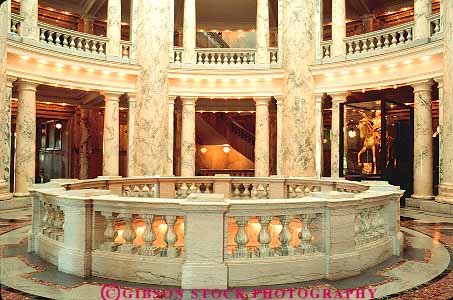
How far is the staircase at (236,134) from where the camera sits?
2208 centimetres

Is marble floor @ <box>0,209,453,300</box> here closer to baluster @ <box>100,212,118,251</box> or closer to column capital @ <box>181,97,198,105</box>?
baluster @ <box>100,212,118,251</box>

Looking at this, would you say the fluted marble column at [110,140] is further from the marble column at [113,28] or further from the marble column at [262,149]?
the marble column at [262,149]

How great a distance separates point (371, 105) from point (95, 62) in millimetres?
9947

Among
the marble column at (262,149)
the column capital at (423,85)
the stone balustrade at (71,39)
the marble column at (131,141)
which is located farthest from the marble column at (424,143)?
the stone balustrade at (71,39)

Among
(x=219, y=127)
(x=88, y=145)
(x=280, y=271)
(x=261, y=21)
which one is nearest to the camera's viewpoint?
(x=280, y=271)

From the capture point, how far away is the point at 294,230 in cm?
762

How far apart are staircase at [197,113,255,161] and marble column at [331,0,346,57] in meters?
8.91

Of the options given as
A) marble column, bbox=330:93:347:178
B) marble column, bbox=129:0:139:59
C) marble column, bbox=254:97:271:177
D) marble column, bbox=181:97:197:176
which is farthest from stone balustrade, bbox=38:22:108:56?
marble column, bbox=330:93:347:178

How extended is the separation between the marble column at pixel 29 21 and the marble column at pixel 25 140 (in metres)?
1.51

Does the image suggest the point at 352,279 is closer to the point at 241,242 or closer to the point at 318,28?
the point at 241,242

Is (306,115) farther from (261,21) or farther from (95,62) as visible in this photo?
(95,62)

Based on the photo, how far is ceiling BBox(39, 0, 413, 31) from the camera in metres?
18.1

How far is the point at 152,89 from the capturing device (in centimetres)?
1395

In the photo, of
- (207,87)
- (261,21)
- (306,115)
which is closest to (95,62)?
(207,87)
